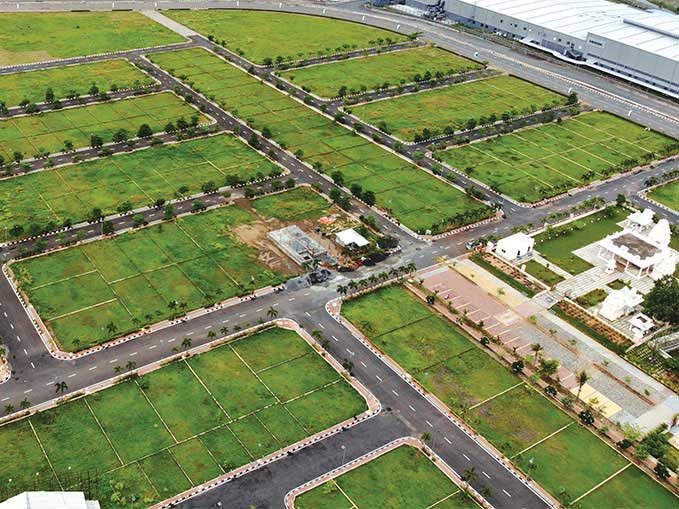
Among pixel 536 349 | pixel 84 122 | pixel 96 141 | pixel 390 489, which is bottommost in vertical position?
pixel 390 489

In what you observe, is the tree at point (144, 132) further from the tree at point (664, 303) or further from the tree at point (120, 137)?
the tree at point (664, 303)

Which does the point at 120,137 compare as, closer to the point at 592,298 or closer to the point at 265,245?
the point at 265,245

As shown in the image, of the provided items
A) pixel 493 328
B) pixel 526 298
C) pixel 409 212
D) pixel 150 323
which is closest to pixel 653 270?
pixel 526 298

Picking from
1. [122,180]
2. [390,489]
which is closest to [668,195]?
[390,489]

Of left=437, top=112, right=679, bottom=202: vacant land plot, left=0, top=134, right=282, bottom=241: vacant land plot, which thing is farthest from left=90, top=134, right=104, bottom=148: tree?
left=437, top=112, right=679, bottom=202: vacant land plot

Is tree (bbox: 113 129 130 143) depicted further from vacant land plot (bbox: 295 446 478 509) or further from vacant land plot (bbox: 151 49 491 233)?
vacant land plot (bbox: 295 446 478 509)

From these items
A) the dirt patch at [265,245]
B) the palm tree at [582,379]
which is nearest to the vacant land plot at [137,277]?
the dirt patch at [265,245]

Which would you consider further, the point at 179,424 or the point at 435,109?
the point at 435,109

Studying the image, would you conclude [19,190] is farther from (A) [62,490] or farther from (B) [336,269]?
(A) [62,490]
